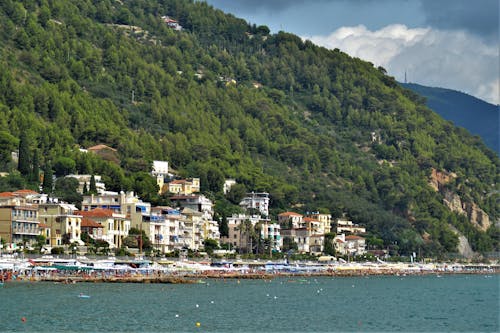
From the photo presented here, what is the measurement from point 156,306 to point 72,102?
3441 inches

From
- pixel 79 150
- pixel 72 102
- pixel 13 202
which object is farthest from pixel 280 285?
pixel 72 102

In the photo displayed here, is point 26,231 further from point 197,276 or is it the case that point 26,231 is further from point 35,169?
point 35,169

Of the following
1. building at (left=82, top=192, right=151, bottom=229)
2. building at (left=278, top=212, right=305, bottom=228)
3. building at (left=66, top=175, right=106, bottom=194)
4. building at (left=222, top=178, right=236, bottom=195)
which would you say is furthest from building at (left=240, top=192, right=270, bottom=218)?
building at (left=82, top=192, right=151, bottom=229)

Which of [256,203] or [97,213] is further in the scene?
[256,203]

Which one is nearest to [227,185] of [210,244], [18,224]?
[210,244]

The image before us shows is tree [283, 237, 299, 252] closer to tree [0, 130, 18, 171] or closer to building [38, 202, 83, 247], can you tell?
tree [0, 130, 18, 171]

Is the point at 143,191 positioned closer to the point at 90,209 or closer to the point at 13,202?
the point at 90,209

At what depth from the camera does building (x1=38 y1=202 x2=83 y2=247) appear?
4045 inches

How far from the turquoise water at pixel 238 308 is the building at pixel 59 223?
53.5ft

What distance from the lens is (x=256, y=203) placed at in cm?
14512

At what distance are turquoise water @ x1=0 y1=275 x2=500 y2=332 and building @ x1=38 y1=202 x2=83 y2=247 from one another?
1631cm

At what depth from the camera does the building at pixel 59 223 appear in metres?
103

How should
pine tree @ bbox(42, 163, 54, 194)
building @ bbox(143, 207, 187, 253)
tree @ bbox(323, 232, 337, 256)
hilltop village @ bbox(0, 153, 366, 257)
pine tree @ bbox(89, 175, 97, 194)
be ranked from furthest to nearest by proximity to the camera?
tree @ bbox(323, 232, 337, 256)
pine tree @ bbox(89, 175, 97, 194)
pine tree @ bbox(42, 163, 54, 194)
building @ bbox(143, 207, 187, 253)
hilltop village @ bbox(0, 153, 366, 257)

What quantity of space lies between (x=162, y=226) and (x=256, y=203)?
30.3 m
